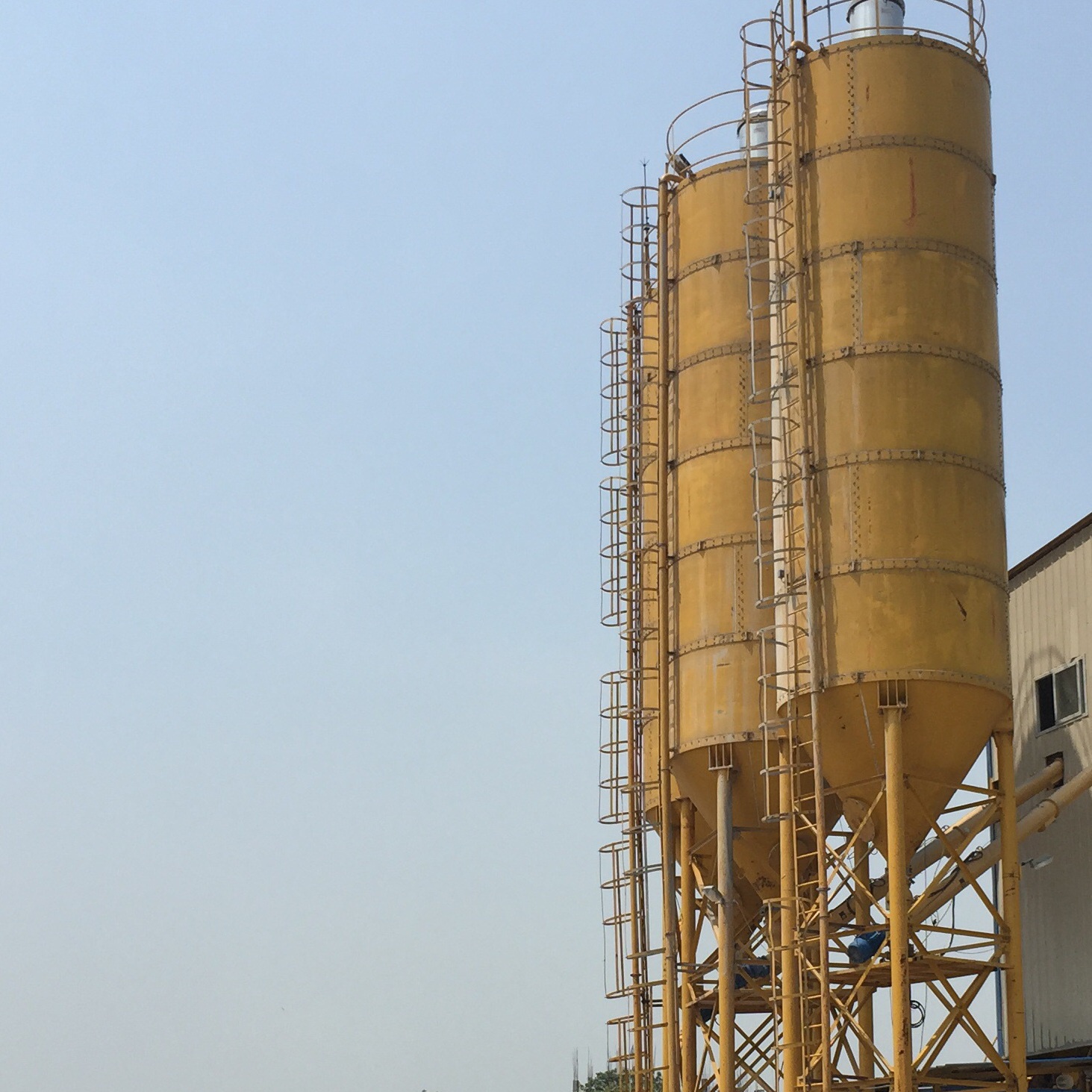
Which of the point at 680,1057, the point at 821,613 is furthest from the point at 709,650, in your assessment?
the point at 680,1057

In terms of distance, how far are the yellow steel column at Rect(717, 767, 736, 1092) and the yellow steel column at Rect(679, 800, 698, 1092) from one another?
75 cm

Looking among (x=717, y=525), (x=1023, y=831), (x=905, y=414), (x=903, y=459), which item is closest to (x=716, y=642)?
(x=717, y=525)

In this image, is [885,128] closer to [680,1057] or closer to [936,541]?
[936,541]

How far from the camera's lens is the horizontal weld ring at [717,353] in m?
27.8

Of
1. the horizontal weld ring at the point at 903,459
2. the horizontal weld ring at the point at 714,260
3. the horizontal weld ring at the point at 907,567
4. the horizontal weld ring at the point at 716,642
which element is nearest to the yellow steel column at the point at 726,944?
the horizontal weld ring at the point at 716,642

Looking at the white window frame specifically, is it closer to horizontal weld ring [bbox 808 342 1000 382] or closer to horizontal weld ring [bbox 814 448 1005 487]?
horizontal weld ring [bbox 814 448 1005 487]

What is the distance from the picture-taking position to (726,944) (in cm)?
2675

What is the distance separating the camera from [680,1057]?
27.6 meters

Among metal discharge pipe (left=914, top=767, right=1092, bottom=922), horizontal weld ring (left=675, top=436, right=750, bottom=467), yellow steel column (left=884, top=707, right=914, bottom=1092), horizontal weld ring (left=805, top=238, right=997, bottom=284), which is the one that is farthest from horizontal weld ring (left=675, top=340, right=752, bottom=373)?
metal discharge pipe (left=914, top=767, right=1092, bottom=922)

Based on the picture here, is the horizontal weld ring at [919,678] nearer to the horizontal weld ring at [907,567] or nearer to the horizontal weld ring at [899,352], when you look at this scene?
the horizontal weld ring at [907,567]

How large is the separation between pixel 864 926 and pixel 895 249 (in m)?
8.89

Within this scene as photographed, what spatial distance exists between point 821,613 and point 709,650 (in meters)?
3.81

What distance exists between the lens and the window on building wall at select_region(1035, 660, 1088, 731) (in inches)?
1139

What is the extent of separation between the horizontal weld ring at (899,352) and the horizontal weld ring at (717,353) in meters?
3.39
